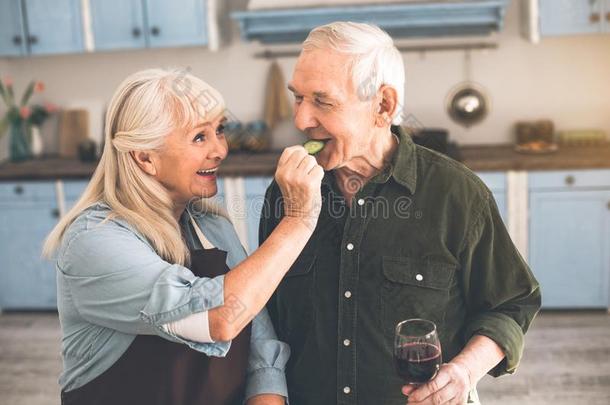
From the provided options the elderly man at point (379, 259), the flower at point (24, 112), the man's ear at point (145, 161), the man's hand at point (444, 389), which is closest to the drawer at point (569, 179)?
the elderly man at point (379, 259)

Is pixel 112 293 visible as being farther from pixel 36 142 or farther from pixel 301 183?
pixel 36 142

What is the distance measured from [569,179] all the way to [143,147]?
10.4ft

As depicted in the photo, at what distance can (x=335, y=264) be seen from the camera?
1916 mm

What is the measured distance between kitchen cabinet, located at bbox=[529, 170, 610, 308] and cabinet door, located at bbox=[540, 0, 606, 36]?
0.80 meters

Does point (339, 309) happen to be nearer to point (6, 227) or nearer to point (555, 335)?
point (555, 335)

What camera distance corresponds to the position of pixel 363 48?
1.84 meters

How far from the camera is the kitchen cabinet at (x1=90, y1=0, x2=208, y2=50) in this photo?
468 cm

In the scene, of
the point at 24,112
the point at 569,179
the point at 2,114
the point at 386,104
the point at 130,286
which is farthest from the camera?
the point at 2,114

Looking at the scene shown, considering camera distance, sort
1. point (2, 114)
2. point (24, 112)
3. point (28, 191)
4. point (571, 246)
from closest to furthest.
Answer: point (571, 246) < point (28, 191) < point (24, 112) < point (2, 114)

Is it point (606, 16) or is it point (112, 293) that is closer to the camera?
point (112, 293)

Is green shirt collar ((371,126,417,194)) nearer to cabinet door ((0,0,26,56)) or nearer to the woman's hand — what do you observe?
the woman's hand

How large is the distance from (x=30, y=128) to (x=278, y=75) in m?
1.70

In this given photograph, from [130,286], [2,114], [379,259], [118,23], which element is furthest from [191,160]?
[2,114]

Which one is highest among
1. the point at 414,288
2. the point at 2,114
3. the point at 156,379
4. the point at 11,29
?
the point at 11,29
